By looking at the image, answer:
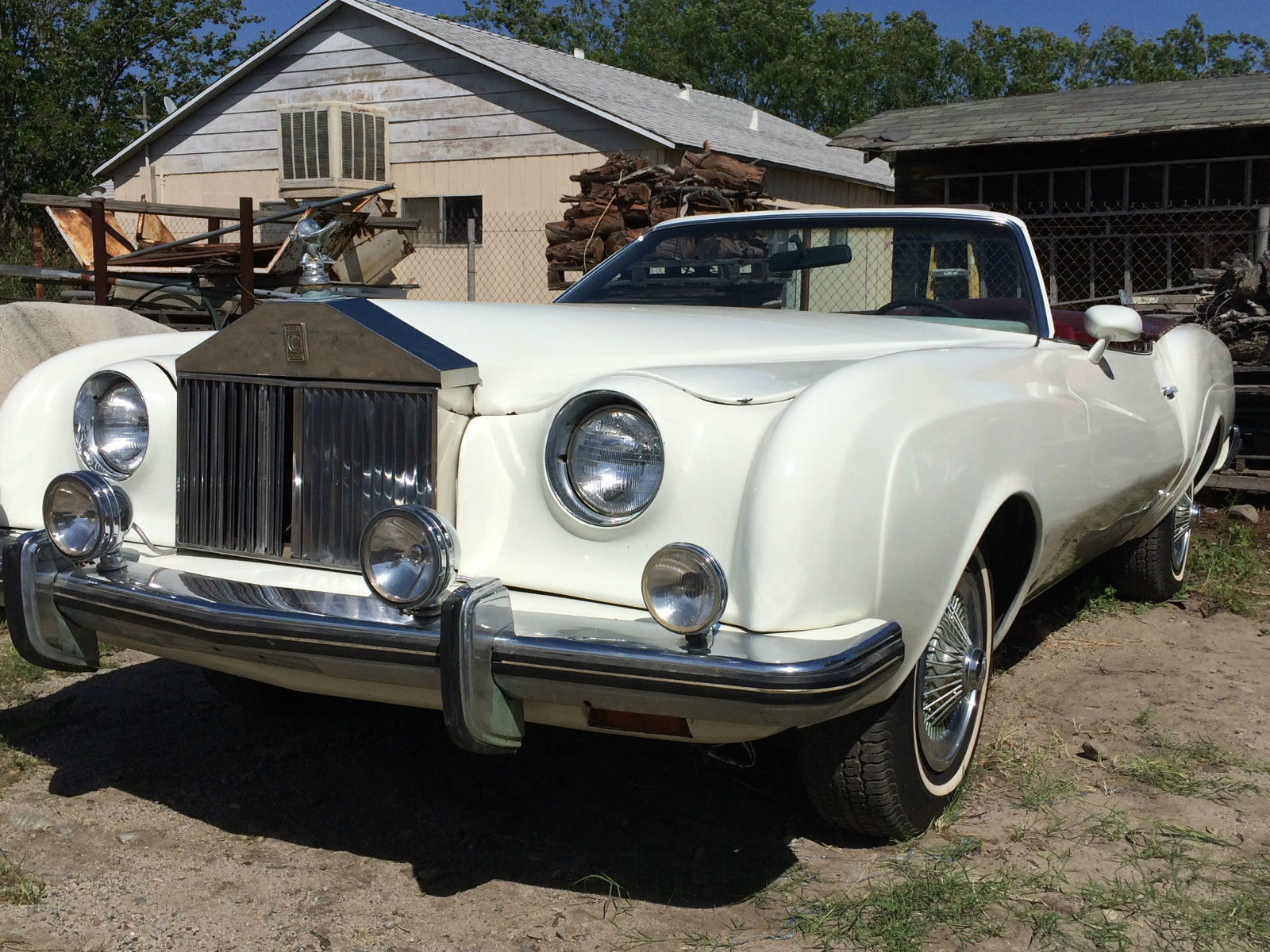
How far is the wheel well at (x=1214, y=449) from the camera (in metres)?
5.20

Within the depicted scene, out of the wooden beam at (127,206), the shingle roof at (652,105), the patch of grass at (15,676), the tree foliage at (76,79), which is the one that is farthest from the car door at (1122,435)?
the tree foliage at (76,79)

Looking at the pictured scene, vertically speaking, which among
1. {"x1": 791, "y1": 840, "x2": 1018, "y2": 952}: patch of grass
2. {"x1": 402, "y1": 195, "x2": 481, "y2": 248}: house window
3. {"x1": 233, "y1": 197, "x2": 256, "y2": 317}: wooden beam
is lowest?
{"x1": 791, "y1": 840, "x2": 1018, "y2": 952}: patch of grass

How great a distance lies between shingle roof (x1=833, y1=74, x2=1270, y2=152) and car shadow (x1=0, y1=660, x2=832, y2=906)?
10.4m

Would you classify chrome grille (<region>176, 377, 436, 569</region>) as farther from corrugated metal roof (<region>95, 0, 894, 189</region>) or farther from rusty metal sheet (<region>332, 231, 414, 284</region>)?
corrugated metal roof (<region>95, 0, 894, 189</region>)

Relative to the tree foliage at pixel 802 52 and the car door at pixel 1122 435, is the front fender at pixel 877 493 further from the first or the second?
the tree foliage at pixel 802 52

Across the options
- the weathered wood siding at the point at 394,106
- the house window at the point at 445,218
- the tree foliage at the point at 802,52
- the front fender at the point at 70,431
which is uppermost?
the tree foliage at the point at 802,52

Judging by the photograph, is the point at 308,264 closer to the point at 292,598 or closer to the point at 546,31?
the point at 292,598

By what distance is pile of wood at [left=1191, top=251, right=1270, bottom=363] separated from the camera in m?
7.86

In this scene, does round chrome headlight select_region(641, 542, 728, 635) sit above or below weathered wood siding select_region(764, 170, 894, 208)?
below

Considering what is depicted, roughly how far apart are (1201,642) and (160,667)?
12.1ft

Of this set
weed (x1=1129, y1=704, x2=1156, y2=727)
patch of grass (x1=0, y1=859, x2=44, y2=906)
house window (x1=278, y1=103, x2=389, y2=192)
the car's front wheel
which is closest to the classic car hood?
the car's front wheel

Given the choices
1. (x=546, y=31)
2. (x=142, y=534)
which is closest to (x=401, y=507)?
(x=142, y=534)

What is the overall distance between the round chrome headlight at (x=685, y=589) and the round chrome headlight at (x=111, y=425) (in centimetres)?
144

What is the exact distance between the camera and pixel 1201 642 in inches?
181
